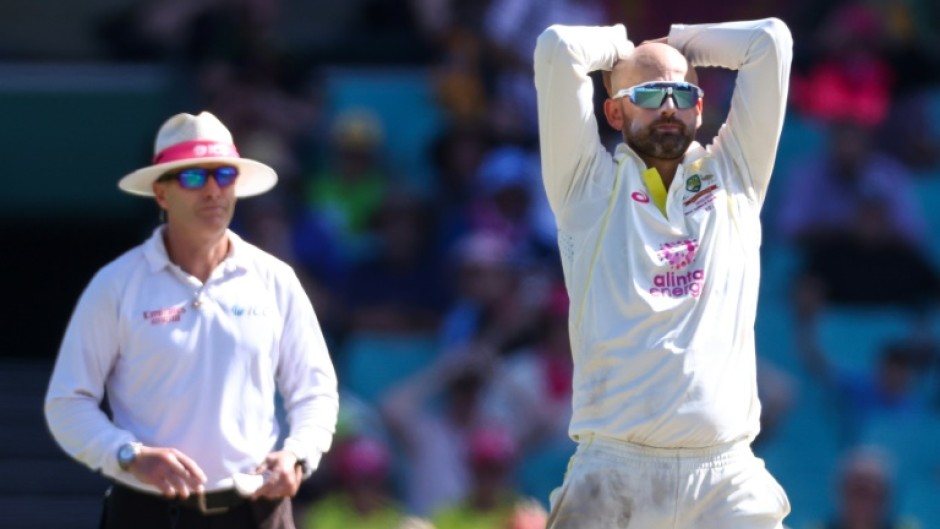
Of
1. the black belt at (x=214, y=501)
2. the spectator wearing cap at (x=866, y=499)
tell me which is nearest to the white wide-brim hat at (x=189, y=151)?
the black belt at (x=214, y=501)

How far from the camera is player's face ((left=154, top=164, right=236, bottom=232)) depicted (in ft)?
17.5

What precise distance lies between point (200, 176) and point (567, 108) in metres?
1.05

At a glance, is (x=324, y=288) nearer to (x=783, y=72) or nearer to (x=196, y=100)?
(x=196, y=100)

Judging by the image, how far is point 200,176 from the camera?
536 centimetres

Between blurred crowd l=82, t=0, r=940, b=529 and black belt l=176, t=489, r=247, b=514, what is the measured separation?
9.67ft

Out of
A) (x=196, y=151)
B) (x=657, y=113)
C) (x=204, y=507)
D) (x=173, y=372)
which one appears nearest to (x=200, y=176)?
(x=196, y=151)

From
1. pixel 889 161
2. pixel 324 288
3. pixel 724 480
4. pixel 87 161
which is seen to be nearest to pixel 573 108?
pixel 724 480

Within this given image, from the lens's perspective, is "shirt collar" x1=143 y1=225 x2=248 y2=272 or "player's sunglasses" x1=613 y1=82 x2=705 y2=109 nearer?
"player's sunglasses" x1=613 y1=82 x2=705 y2=109

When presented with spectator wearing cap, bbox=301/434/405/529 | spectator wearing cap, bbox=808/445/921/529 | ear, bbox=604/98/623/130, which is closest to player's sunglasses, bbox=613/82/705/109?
ear, bbox=604/98/623/130

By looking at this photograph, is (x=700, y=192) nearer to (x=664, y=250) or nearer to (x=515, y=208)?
(x=664, y=250)

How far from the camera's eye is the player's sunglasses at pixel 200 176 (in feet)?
17.6

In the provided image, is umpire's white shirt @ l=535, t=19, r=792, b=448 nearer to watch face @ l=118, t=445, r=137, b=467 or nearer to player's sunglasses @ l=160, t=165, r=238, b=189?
player's sunglasses @ l=160, t=165, r=238, b=189

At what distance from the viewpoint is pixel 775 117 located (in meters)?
5.14

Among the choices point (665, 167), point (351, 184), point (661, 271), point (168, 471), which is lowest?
point (168, 471)
